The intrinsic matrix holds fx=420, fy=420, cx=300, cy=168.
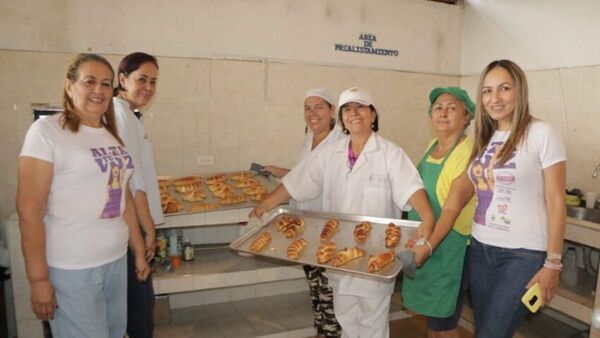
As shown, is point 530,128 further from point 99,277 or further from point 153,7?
point 153,7

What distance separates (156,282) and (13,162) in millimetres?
1466

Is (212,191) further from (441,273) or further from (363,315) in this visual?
(441,273)

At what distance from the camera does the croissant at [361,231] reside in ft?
6.84

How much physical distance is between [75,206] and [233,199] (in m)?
1.25

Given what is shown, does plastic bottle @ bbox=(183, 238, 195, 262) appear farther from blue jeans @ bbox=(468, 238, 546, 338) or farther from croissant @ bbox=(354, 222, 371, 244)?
blue jeans @ bbox=(468, 238, 546, 338)

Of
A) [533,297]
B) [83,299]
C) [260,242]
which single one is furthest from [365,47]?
[83,299]

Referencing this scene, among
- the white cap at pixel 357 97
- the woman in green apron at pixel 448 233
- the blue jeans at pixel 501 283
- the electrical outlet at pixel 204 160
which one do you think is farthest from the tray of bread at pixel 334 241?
the electrical outlet at pixel 204 160

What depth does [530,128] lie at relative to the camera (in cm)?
171

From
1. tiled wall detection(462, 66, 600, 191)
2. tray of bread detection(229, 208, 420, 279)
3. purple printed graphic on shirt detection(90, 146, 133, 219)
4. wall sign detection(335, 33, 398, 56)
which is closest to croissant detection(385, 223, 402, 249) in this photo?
tray of bread detection(229, 208, 420, 279)

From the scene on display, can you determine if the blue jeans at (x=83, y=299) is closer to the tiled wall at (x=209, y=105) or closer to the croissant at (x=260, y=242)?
the croissant at (x=260, y=242)

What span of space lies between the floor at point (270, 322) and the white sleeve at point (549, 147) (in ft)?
6.73

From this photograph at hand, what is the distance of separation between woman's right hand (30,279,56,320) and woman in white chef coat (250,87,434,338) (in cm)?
131

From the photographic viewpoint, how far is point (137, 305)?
2.16 meters

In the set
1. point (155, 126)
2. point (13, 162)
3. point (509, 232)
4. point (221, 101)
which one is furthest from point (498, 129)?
point (13, 162)
